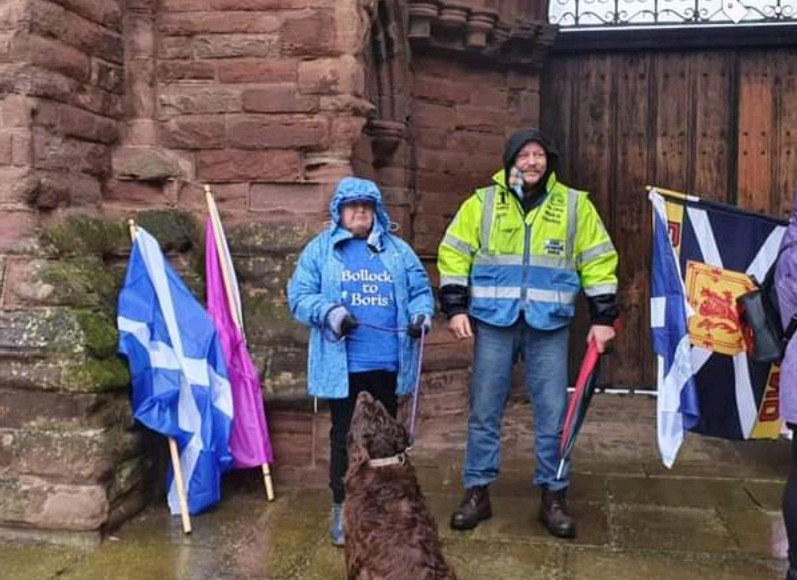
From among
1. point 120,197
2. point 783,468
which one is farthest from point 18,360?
point 783,468

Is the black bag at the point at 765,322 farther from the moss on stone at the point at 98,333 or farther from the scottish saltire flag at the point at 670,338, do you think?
the moss on stone at the point at 98,333

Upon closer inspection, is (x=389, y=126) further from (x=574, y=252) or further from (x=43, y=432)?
(x=43, y=432)

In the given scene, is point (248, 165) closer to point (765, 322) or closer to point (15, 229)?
point (15, 229)

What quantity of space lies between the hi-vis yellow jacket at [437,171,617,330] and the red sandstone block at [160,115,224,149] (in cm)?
177

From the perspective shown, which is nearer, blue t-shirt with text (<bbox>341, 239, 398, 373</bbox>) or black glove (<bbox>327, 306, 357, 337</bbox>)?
black glove (<bbox>327, 306, 357, 337</bbox>)

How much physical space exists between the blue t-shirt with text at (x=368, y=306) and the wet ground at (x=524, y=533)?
89 centimetres

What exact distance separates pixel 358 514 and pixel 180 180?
2.95m

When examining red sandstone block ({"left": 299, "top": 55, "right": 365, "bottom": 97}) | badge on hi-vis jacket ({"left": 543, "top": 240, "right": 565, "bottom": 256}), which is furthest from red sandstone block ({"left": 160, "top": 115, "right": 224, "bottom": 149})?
badge on hi-vis jacket ({"left": 543, "top": 240, "right": 565, "bottom": 256})

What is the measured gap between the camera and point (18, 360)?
182 inches

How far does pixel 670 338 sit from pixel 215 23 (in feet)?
10.0

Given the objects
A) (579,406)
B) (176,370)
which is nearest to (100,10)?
(176,370)

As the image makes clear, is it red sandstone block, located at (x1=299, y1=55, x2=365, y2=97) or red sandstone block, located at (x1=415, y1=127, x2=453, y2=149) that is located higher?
red sandstone block, located at (x1=299, y1=55, x2=365, y2=97)

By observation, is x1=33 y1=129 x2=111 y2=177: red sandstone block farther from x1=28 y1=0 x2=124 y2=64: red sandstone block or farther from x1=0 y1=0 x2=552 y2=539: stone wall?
x1=28 y1=0 x2=124 y2=64: red sandstone block

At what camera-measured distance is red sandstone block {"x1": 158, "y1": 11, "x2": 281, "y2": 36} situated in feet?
18.2
